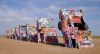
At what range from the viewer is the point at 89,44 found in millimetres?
26422

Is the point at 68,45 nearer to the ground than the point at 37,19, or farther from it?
nearer to the ground

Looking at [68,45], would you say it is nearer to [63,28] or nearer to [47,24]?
[63,28]

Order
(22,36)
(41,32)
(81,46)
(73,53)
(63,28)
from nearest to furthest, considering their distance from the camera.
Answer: (73,53), (81,46), (63,28), (41,32), (22,36)

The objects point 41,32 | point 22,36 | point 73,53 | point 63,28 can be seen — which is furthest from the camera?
point 22,36

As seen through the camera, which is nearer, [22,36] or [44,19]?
[44,19]

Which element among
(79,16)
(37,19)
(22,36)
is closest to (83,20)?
(79,16)

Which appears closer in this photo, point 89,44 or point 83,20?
point 89,44

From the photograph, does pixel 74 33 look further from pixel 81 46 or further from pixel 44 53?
pixel 44 53

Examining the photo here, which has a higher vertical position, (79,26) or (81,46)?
(79,26)

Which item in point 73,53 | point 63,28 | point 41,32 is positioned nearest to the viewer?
point 73,53

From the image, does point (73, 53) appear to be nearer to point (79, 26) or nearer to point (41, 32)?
point (79, 26)

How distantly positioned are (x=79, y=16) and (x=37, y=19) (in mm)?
11809

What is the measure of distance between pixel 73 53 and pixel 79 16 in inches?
402

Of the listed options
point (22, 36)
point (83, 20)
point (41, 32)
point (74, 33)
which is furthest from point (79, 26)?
point (22, 36)
